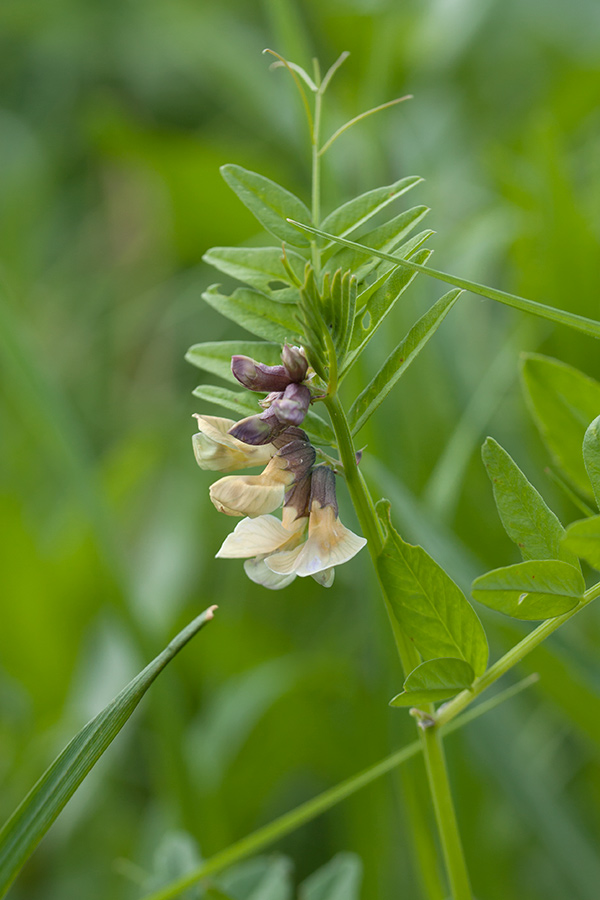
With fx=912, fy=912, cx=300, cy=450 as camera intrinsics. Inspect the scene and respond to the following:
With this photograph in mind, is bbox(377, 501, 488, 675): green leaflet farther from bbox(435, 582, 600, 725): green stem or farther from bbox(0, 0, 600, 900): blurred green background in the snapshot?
bbox(0, 0, 600, 900): blurred green background

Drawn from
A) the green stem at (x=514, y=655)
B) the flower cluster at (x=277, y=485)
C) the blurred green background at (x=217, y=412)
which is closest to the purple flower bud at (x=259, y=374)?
the flower cluster at (x=277, y=485)

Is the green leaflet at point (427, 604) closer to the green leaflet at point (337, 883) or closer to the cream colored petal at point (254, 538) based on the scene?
the cream colored petal at point (254, 538)

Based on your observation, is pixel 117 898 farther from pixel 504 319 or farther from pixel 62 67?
pixel 62 67

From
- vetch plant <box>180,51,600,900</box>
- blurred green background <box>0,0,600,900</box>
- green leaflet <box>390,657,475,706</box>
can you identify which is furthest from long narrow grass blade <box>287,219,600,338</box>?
blurred green background <box>0,0,600,900</box>

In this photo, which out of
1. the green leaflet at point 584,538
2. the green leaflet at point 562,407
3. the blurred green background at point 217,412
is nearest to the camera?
the green leaflet at point 584,538

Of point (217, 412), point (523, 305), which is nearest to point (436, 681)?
point (523, 305)

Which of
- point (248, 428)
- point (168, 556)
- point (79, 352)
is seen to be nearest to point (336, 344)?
point (248, 428)

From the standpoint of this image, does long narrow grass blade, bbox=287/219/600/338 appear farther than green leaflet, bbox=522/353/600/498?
No
